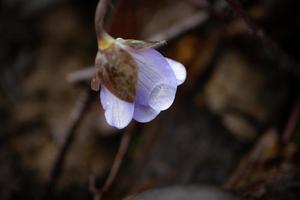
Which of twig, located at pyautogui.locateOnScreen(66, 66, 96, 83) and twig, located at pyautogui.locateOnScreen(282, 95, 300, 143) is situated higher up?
twig, located at pyautogui.locateOnScreen(282, 95, 300, 143)

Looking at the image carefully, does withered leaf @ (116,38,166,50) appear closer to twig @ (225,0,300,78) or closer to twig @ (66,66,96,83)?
twig @ (225,0,300,78)

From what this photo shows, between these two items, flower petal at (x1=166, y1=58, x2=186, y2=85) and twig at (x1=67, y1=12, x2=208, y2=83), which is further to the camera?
twig at (x1=67, y1=12, x2=208, y2=83)

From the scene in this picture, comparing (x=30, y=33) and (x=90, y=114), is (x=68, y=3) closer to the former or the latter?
(x=30, y=33)

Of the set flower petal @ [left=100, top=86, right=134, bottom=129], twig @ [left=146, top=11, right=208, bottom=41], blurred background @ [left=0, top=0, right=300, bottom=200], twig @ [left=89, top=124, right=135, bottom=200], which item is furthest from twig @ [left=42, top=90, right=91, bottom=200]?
flower petal @ [left=100, top=86, right=134, bottom=129]

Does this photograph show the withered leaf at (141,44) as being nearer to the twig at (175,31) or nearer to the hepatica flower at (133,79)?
the hepatica flower at (133,79)

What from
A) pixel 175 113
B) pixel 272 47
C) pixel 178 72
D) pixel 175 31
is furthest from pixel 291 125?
pixel 178 72

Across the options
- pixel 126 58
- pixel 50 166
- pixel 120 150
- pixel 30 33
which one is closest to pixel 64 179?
pixel 50 166

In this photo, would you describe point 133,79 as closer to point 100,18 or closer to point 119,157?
→ point 100,18
